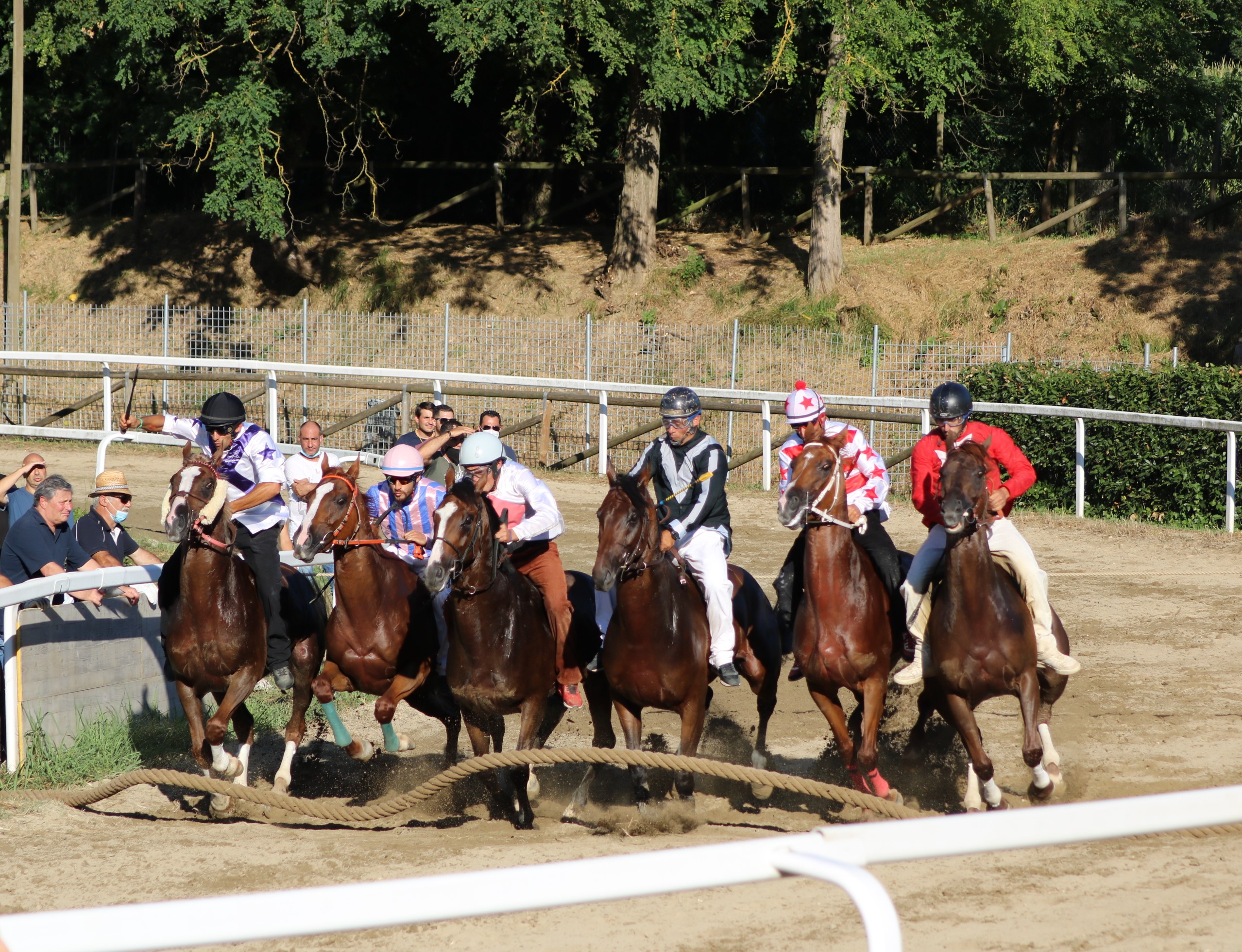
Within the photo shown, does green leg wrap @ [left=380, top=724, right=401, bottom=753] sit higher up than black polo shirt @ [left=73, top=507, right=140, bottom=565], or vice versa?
black polo shirt @ [left=73, top=507, right=140, bottom=565]

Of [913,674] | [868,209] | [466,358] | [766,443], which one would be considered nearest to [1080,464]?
[766,443]

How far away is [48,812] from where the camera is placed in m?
7.33

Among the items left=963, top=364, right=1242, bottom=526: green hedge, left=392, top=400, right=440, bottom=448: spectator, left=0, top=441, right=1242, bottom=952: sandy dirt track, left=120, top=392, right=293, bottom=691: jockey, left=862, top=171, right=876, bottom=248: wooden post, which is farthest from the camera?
left=862, top=171, right=876, bottom=248: wooden post

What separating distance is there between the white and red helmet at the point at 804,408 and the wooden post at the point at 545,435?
615 cm

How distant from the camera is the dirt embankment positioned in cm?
2486

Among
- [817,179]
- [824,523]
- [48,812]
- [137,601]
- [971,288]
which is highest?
[817,179]

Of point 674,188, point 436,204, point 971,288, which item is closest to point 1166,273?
point 971,288

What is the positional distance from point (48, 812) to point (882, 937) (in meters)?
6.25

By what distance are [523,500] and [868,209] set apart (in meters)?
22.5

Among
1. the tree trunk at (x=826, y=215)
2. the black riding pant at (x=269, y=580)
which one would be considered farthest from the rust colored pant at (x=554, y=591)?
the tree trunk at (x=826, y=215)

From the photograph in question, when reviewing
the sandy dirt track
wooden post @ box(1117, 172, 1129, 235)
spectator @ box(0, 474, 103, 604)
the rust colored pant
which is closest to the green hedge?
the sandy dirt track

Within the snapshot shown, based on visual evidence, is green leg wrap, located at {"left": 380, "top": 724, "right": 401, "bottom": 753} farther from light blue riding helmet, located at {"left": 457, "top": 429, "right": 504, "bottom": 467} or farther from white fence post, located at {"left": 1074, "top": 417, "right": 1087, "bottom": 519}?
white fence post, located at {"left": 1074, "top": 417, "right": 1087, "bottom": 519}

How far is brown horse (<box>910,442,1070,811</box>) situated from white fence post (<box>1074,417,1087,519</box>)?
8341 mm

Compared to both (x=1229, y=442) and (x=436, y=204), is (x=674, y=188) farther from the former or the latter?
(x=1229, y=442)
